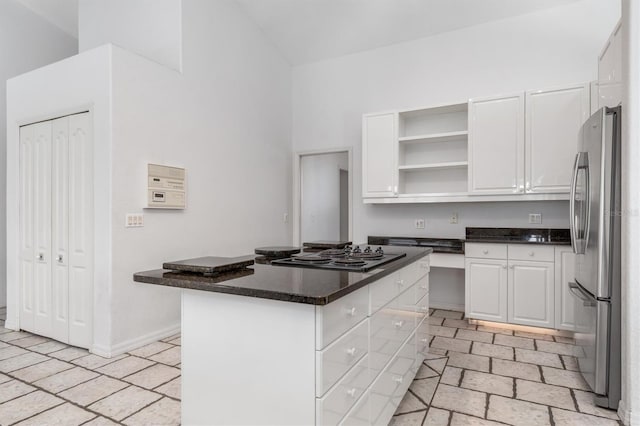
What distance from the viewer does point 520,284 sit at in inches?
148

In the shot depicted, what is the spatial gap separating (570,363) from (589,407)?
768mm

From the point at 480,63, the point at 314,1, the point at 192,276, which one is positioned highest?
the point at 314,1

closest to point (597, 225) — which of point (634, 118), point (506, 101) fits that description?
point (634, 118)

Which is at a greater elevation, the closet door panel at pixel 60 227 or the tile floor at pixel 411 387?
the closet door panel at pixel 60 227

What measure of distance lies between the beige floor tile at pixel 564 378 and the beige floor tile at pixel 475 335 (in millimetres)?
A: 689

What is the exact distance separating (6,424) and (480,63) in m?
5.29

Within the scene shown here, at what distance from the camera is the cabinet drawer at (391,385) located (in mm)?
1803

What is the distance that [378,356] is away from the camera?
184 centimetres

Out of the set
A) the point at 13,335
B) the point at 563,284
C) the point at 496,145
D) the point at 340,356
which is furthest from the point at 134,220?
the point at 563,284

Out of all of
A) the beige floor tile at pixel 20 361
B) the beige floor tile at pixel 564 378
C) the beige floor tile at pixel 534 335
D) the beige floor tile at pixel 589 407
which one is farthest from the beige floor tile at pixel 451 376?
the beige floor tile at pixel 20 361

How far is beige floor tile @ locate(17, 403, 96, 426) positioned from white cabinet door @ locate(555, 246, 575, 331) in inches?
155

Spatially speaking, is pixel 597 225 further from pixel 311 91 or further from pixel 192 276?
pixel 311 91

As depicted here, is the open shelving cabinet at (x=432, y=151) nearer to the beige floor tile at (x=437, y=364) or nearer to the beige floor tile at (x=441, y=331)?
the beige floor tile at (x=441, y=331)

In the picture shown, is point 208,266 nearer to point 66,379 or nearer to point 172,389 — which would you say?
point 172,389
